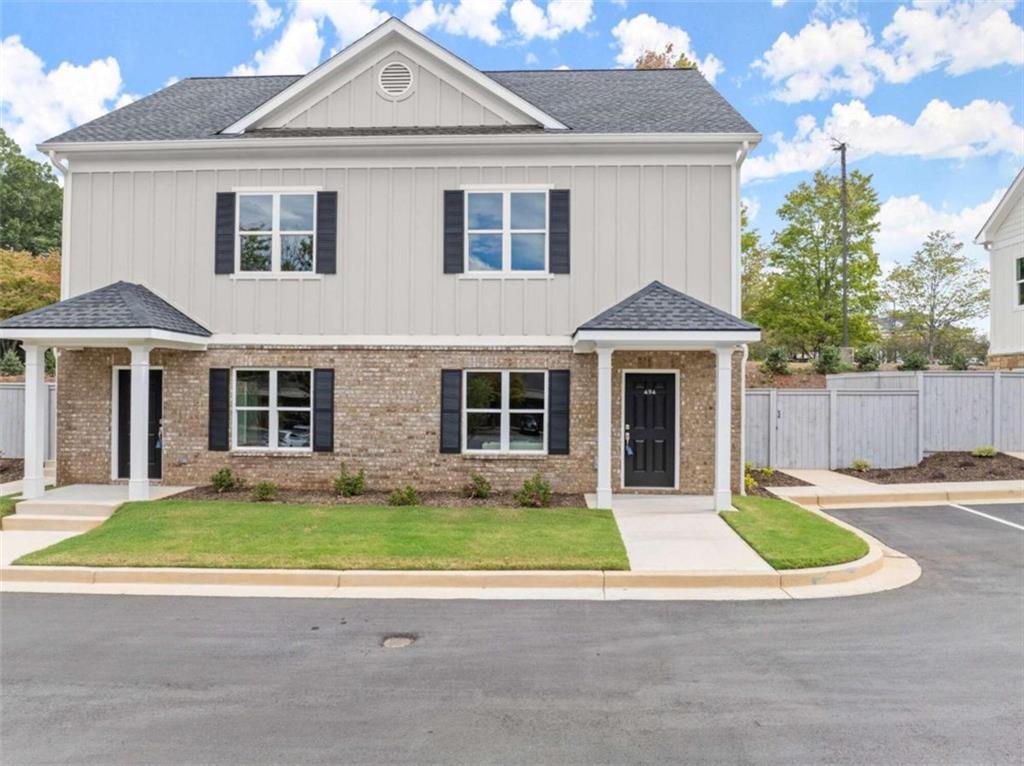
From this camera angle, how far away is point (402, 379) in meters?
11.7

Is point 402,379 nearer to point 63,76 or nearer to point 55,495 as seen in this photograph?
point 55,495

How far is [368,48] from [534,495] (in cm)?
857

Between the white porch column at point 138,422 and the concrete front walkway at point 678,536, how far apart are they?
295 inches

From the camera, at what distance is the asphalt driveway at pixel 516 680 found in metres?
3.84

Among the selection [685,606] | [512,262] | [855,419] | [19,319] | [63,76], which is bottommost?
[685,606]

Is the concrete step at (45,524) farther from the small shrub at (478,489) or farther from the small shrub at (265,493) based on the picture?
the small shrub at (478,489)

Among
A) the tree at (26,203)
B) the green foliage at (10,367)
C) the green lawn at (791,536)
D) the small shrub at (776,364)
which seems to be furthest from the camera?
the tree at (26,203)

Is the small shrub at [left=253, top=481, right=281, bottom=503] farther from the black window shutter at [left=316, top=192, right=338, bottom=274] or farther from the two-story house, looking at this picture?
the black window shutter at [left=316, top=192, right=338, bottom=274]

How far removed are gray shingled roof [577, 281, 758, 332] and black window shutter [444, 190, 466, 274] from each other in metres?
2.75

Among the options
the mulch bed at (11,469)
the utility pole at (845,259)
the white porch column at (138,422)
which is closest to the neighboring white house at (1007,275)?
the utility pole at (845,259)

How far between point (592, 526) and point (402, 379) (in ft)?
15.0

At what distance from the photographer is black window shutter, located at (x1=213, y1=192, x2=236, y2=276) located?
11.8 m

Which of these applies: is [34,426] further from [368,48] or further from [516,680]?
[516,680]

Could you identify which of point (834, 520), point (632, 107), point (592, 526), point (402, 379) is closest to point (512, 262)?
point (402, 379)
